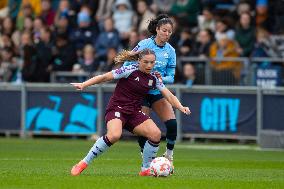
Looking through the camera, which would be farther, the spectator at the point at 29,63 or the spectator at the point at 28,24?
the spectator at the point at 28,24

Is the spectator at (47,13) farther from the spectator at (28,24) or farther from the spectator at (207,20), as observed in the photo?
the spectator at (207,20)

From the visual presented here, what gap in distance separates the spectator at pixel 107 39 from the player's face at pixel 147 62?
464 inches

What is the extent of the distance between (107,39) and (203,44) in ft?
8.97

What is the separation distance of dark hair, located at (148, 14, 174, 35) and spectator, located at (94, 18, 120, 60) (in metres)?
10.7

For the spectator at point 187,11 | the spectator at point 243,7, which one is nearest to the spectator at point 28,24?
the spectator at point 187,11

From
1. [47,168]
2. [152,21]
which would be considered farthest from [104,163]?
[152,21]

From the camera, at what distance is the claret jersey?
14.7 metres

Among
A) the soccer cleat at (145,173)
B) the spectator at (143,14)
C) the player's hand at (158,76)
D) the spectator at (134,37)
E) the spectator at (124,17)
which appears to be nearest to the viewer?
the soccer cleat at (145,173)

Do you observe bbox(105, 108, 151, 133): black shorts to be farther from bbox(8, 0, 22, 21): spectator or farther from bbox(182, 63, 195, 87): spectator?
bbox(8, 0, 22, 21): spectator

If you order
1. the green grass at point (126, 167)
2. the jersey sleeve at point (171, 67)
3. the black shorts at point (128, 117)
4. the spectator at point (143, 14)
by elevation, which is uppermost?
the spectator at point (143, 14)

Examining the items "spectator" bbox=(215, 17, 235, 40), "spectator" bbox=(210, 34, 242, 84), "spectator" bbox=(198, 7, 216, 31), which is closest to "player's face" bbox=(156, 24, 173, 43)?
"spectator" bbox=(210, 34, 242, 84)

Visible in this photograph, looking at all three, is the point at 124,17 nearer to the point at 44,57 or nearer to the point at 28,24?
the point at 44,57

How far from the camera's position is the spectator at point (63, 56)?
26.8 meters

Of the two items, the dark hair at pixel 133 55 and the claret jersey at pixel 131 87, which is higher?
the dark hair at pixel 133 55
